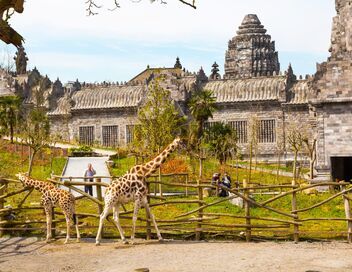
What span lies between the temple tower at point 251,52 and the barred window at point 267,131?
53.0 ft

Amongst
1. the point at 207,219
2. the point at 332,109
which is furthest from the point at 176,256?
the point at 332,109

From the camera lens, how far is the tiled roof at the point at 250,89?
51.8 metres

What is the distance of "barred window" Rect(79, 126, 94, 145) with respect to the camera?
56.8 meters

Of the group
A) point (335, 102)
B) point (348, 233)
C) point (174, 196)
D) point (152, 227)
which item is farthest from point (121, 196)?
point (335, 102)

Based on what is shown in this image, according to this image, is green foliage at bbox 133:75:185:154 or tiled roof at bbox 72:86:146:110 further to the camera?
tiled roof at bbox 72:86:146:110

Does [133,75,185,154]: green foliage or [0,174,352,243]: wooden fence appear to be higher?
[133,75,185,154]: green foliage

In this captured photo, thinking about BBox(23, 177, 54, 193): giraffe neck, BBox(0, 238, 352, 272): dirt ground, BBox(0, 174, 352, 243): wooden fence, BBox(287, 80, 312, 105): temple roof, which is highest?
BBox(287, 80, 312, 105): temple roof

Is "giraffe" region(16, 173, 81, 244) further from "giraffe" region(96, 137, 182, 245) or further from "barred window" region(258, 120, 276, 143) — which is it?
"barred window" region(258, 120, 276, 143)

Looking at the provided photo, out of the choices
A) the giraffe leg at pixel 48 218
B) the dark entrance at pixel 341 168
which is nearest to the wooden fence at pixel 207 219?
the giraffe leg at pixel 48 218

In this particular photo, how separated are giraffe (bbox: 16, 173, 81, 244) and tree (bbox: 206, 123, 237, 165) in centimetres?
2188

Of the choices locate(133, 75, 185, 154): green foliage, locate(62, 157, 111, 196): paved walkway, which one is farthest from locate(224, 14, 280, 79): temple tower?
locate(133, 75, 185, 154): green foliage

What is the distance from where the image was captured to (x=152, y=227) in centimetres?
1515

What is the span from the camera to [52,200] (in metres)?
15.0

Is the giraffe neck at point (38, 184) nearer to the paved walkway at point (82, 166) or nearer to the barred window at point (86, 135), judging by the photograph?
the paved walkway at point (82, 166)
